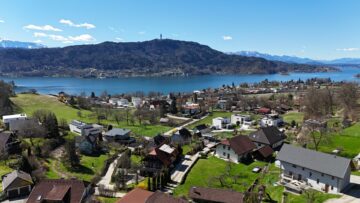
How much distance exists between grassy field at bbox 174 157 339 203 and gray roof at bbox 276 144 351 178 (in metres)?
2.38

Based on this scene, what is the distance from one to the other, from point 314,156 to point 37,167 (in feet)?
102

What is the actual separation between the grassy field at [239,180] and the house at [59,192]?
9.22 metres

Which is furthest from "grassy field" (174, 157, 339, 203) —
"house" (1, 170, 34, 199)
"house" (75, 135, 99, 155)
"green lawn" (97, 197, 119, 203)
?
"house" (75, 135, 99, 155)

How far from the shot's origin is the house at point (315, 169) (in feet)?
103

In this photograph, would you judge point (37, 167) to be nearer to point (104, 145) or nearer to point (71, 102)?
point (104, 145)

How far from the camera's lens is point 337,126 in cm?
5725

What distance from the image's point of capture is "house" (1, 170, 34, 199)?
31.3 m

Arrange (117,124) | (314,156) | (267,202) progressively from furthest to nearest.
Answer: (117,124) < (314,156) < (267,202)

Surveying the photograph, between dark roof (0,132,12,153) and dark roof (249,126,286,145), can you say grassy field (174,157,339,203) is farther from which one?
dark roof (0,132,12,153)

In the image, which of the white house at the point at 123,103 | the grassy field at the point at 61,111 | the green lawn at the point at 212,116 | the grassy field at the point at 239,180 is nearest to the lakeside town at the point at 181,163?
the grassy field at the point at 239,180

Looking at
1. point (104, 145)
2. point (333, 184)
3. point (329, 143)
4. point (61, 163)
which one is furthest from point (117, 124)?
point (333, 184)

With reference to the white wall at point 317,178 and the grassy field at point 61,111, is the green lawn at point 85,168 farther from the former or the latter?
the white wall at point 317,178

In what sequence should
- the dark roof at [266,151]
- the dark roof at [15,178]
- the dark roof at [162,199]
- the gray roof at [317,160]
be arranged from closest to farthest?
1. the dark roof at [162,199]
2. the dark roof at [15,178]
3. the gray roof at [317,160]
4. the dark roof at [266,151]

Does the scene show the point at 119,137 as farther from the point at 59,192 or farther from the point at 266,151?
the point at 59,192
